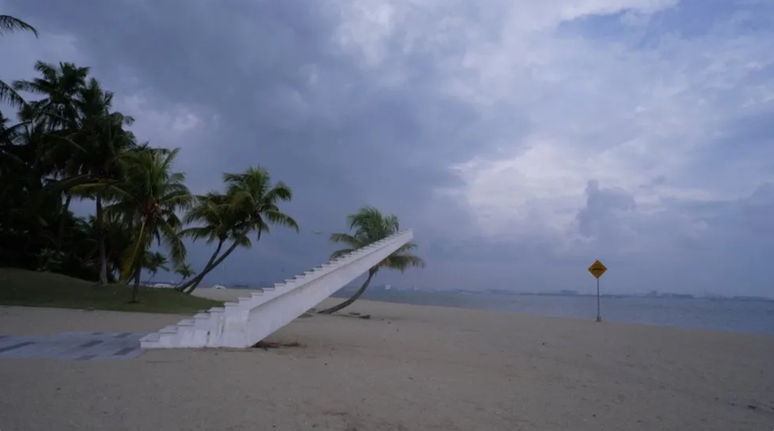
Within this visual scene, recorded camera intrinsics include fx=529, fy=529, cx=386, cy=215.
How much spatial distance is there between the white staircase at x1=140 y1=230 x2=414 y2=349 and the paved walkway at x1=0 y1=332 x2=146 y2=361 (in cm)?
59

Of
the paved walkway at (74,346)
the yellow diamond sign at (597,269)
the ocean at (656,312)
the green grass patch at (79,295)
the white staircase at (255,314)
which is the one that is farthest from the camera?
the ocean at (656,312)

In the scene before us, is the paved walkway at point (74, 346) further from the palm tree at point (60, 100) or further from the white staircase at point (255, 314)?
the palm tree at point (60, 100)

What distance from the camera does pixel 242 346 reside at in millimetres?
10133

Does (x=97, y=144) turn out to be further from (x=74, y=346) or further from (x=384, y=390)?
(x=384, y=390)

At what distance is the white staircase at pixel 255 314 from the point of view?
952cm

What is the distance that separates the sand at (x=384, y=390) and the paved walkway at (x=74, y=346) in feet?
1.76

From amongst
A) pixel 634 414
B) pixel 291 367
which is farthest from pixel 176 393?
pixel 634 414

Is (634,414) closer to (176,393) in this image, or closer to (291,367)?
(291,367)

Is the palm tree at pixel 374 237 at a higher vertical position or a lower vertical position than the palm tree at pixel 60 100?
lower

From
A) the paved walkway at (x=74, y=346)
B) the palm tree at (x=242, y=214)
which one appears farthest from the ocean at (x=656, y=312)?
the paved walkway at (x=74, y=346)

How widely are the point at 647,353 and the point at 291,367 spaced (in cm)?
945

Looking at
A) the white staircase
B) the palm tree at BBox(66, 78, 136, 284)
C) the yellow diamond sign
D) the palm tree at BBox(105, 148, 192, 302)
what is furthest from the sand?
the palm tree at BBox(66, 78, 136, 284)

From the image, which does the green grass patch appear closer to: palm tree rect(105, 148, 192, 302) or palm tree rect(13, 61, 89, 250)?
palm tree rect(105, 148, 192, 302)

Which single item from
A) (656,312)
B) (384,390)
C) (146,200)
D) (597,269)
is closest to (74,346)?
(384,390)
